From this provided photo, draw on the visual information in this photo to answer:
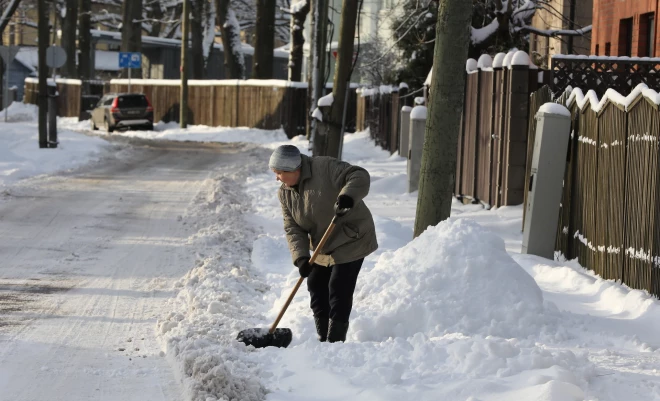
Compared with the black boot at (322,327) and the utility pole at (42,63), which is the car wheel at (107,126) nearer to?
the utility pole at (42,63)

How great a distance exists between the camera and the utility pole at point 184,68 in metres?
42.0

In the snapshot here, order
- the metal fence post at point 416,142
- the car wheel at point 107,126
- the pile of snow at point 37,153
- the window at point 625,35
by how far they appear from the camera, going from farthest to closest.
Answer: the car wheel at point 107,126 → the pile of snow at point 37,153 → the window at point 625,35 → the metal fence post at point 416,142

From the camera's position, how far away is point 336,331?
7242 millimetres

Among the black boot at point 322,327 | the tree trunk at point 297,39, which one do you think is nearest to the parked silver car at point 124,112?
the tree trunk at point 297,39

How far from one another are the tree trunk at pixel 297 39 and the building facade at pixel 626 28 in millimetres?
14705

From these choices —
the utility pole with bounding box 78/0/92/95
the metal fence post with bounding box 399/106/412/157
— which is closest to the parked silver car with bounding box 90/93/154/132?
the utility pole with bounding box 78/0/92/95

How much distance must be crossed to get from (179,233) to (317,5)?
13399 mm

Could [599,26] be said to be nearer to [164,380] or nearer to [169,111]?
[164,380]

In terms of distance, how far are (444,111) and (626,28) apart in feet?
41.3

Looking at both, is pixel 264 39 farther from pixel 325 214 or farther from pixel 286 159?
pixel 286 159

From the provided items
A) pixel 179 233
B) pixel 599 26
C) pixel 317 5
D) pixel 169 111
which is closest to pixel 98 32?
pixel 169 111

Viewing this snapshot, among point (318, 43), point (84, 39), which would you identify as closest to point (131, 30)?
point (84, 39)

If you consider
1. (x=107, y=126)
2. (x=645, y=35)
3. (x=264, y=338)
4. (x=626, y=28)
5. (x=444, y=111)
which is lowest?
(x=107, y=126)

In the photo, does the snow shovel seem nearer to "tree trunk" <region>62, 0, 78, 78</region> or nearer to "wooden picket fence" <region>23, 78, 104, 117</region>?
"wooden picket fence" <region>23, 78, 104, 117</region>
